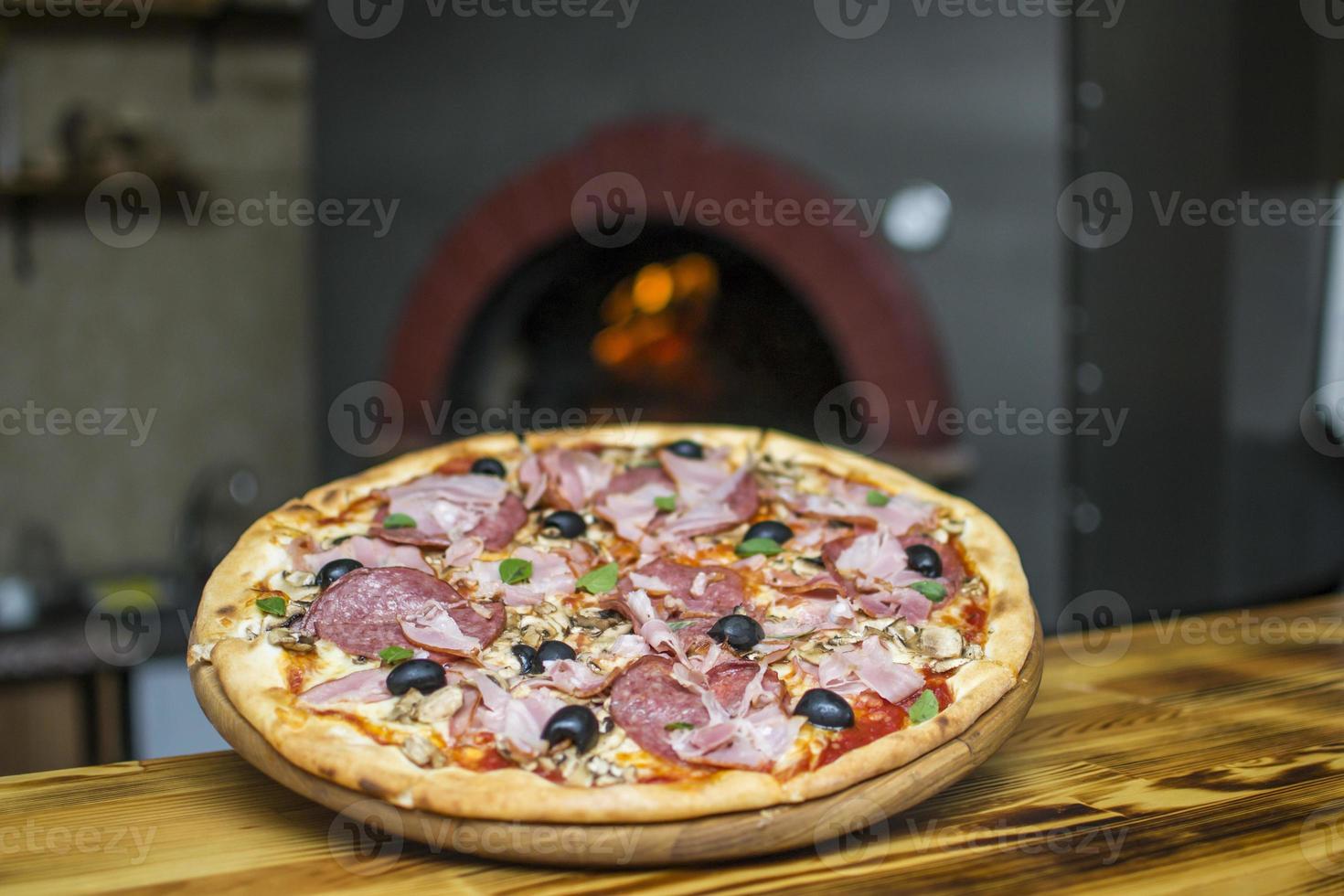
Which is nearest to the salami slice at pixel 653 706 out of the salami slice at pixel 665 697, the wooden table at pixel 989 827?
the salami slice at pixel 665 697

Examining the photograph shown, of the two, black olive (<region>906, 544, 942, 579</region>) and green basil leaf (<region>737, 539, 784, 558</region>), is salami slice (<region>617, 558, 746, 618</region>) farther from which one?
black olive (<region>906, 544, 942, 579</region>)

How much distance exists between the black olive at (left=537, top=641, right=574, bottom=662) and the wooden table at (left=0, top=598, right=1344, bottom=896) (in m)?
0.20

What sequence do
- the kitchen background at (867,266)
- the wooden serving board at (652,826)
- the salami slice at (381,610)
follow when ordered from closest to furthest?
the wooden serving board at (652,826) → the salami slice at (381,610) → the kitchen background at (867,266)

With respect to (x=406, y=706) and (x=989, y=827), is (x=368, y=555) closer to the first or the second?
(x=406, y=706)

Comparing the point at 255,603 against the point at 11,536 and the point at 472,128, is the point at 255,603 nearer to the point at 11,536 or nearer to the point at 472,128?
the point at 472,128

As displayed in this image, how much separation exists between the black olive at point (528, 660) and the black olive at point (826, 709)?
9.8 inches

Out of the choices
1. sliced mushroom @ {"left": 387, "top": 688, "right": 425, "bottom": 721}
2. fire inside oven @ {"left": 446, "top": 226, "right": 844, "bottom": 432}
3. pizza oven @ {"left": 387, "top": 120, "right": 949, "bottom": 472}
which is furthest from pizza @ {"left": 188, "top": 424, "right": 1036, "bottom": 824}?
fire inside oven @ {"left": 446, "top": 226, "right": 844, "bottom": 432}

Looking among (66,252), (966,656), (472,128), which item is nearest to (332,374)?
(472,128)

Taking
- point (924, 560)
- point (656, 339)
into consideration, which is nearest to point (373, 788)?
point (924, 560)

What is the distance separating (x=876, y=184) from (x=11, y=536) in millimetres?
3572

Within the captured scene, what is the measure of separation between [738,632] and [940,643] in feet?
0.67

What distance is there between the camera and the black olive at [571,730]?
99 centimetres

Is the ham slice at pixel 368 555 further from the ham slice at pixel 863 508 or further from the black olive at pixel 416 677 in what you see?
the ham slice at pixel 863 508

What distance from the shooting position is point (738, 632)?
45.1 inches
